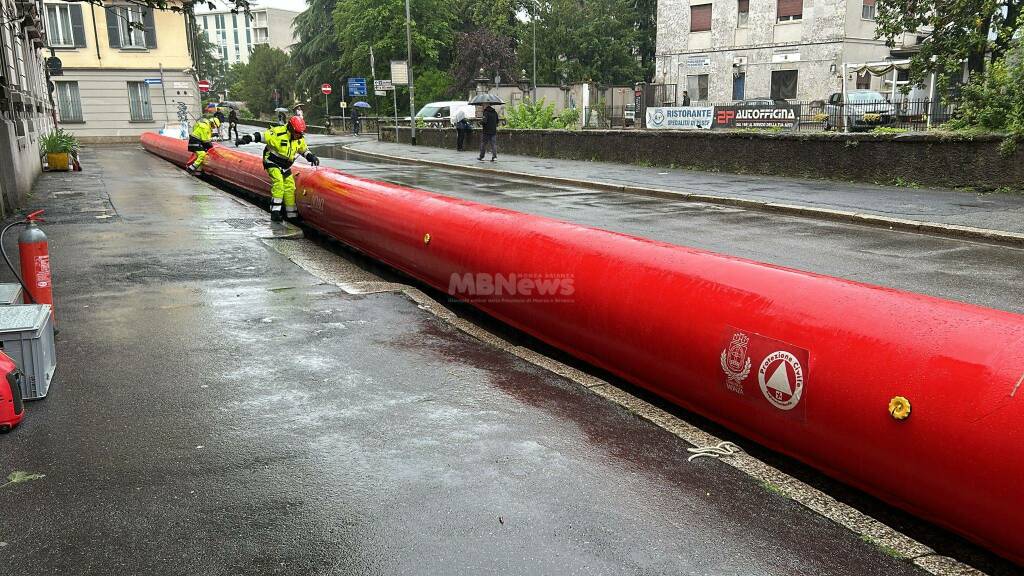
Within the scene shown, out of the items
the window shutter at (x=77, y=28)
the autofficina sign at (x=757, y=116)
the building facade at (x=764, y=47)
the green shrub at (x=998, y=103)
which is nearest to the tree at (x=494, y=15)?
the building facade at (x=764, y=47)

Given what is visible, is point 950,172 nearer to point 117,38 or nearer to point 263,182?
point 263,182

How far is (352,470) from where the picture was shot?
378 centimetres

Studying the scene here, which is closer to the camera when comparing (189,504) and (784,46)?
(189,504)

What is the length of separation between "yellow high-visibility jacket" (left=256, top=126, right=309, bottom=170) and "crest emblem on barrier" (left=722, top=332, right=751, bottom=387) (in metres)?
9.04

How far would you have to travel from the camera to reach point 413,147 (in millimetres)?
35812

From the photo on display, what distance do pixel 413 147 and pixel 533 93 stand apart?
18.9m

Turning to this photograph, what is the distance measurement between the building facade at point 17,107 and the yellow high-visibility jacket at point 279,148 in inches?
164

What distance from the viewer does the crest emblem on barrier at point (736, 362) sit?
3.93 m

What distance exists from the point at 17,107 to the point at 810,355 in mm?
17956

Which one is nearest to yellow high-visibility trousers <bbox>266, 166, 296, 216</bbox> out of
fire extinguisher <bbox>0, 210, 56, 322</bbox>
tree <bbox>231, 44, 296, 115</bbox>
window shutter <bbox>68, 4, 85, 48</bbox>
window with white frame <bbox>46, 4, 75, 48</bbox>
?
fire extinguisher <bbox>0, 210, 56, 322</bbox>

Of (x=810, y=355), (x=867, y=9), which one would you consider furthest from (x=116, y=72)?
(x=810, y=355)

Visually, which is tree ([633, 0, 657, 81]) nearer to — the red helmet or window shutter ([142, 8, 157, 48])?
window shutter ([142, 8, 157, 48])

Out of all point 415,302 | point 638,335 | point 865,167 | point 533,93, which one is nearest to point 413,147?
point 533,93

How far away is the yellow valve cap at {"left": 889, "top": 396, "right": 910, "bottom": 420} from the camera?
10.5 feet
